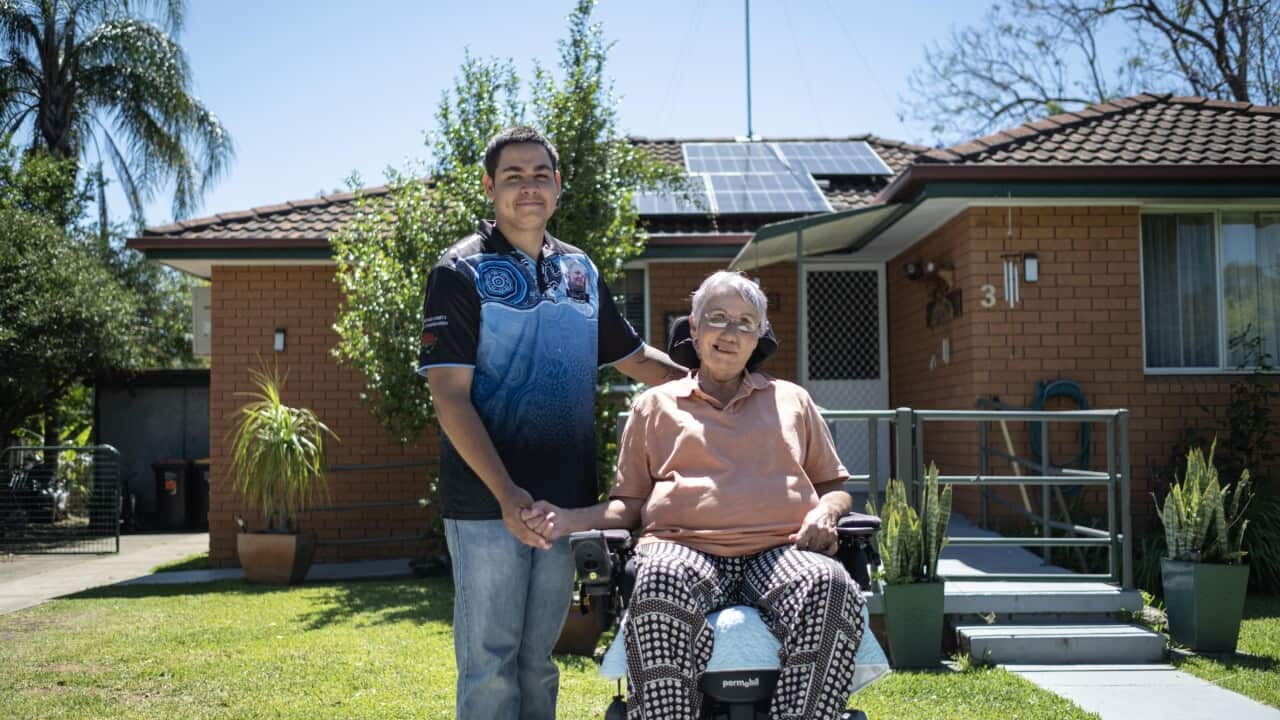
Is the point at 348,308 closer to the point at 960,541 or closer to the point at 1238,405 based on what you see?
the point at 960,541

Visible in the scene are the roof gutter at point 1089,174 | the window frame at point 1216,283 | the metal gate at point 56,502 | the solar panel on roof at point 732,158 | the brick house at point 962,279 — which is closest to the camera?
the roof gutter at point 1089,174

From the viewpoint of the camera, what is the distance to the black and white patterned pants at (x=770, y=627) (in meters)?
2.63

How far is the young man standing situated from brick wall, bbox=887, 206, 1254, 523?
5.58m

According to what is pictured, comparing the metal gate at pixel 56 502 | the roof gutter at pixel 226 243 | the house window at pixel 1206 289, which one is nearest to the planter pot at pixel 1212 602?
the house window at pixel 1206 289

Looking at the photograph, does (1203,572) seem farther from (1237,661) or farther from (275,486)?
(275,486)

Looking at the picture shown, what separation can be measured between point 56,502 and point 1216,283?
1290cm

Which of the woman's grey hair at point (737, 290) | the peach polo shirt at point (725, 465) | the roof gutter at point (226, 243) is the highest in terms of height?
the roof gutter at point (226, 243)

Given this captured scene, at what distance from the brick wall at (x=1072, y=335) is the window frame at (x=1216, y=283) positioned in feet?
0.17

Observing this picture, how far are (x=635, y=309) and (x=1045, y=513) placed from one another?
15.8ft

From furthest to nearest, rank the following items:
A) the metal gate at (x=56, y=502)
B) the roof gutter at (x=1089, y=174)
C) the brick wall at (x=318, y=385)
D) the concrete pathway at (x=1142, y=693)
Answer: the metal gate at (x=56, y=502)
the brick wall at (x=318, y=385)
the roof gutter at (x=1089, y=174)
the concrete pathway at (x=1142, y=693)

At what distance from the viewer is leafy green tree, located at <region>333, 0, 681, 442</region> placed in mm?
7750

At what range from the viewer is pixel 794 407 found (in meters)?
3.29

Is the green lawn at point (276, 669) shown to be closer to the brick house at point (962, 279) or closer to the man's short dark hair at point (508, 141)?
the man's short dark hair at point (508, 141)

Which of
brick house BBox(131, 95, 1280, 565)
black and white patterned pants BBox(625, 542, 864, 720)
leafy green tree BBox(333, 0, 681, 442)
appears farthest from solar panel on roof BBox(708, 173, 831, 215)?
black and white patterned pants BBox(625, 542, 864, 720)
